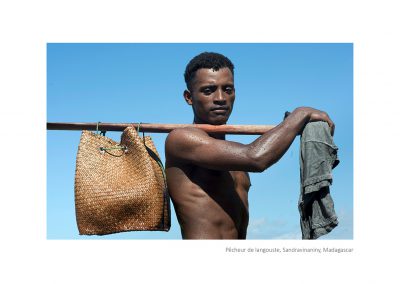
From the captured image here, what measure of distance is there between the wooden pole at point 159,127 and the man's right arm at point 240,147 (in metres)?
0.16

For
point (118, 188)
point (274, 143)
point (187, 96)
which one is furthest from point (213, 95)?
point (118, 188)

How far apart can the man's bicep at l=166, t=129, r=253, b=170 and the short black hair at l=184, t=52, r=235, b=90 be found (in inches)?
21.2

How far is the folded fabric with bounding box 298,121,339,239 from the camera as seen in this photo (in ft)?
13.0

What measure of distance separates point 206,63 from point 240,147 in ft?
2.77

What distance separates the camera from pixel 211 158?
4.03 m

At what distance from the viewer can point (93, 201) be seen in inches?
166

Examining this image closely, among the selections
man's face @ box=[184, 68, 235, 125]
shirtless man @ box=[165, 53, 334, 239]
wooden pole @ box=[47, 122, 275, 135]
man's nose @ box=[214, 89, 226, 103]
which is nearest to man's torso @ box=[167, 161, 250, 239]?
shirtless man @ box=[165, 53, 334, 239]

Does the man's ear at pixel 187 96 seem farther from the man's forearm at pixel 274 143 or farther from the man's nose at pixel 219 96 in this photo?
the man's forearm at pixel 274 143

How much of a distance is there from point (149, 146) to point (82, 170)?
1.88 ft

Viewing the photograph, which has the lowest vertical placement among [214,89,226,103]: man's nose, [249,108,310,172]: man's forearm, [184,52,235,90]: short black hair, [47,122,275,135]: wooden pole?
[249,108,310,172]: man's forearm

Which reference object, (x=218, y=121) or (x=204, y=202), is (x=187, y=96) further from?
(x=204, y=202)

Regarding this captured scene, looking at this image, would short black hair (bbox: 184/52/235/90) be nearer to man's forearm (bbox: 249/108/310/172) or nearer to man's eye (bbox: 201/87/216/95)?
man's eye (bbox: 201/87/216/95)

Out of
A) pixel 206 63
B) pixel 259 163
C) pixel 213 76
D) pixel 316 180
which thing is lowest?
pixel 316 180
